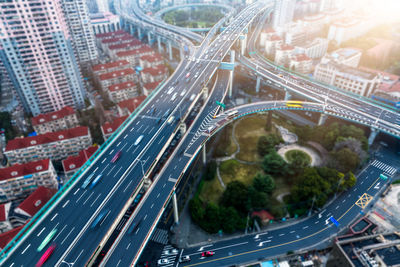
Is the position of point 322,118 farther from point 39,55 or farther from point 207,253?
point 39,55

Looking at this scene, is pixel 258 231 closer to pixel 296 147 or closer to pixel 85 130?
pixel 296 147

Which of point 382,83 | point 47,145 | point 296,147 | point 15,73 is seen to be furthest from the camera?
point 382,83

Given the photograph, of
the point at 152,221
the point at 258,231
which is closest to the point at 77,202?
the point at 152,221

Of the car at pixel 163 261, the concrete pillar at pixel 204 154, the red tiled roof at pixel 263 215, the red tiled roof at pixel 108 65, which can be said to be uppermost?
the red tiled roof at pixel 108 65

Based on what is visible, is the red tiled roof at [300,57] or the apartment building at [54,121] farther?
the red tiled roof at [300,57]

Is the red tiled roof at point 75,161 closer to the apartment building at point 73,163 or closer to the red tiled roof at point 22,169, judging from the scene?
the apartment building at point 73,163

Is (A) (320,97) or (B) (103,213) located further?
(A) (320,97)

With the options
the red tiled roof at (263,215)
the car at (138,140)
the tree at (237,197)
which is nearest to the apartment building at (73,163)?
the car at (138,140)

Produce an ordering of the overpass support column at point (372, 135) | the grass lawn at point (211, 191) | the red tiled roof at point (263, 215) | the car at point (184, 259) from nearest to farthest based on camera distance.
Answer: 1. the car at point (184, 259)
2. the red tiled roof at point (263, 215)
3. the grass lawn at point (211, 191)
4. the overpass support column at point (372, 135)
